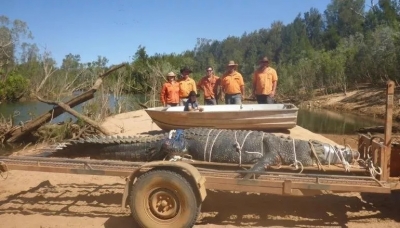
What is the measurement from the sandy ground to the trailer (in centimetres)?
54

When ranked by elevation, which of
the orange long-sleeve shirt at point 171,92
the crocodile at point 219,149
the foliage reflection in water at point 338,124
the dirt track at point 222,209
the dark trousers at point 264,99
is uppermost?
the orange long-sleeve shirt at point 171,92

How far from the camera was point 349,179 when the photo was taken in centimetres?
424

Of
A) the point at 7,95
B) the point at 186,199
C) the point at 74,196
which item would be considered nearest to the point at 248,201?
the point at 186,199

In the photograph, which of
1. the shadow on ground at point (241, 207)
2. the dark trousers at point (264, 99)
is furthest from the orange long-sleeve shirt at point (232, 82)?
the shadow on ground at point (241, 207)

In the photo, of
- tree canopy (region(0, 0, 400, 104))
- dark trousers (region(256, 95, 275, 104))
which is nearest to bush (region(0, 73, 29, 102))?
tree canopy (region(0, 0, 400, 104))

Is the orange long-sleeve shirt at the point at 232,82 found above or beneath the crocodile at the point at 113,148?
above

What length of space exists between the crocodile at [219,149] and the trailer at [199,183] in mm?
488

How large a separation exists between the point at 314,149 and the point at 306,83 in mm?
34286

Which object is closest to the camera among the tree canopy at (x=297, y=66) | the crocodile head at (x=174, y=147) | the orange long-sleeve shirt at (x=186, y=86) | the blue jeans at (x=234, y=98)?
the crocodile head at (x=174, y=147)

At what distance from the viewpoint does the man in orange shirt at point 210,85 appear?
10.4 meters

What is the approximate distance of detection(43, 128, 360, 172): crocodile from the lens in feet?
17.1

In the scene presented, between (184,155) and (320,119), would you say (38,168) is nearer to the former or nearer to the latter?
(184,155)

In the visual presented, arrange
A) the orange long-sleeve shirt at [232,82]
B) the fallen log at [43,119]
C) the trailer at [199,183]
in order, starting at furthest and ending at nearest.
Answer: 1. the fallen log at [43,119]
2. the orange long-sleeve shirt at [232,82]
3. the trailer at [199,183]

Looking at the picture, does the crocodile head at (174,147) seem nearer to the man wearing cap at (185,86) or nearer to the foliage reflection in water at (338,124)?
the man wearing cap at (185,86)
